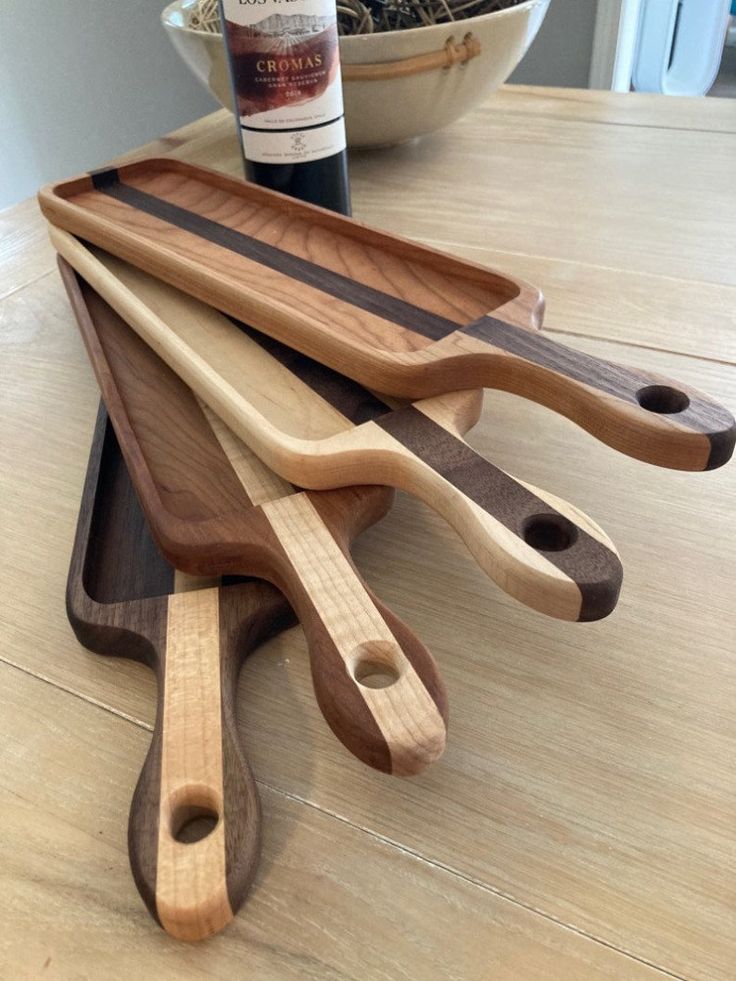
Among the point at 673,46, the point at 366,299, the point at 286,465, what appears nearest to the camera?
the point at 286,465

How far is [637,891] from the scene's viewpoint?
0.29 meters

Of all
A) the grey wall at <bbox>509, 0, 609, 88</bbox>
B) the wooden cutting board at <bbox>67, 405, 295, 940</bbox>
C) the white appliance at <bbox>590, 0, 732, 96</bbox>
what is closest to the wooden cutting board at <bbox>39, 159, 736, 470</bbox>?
the wooden cutting board at <bbox>67, 405, 295, 940</bbox>

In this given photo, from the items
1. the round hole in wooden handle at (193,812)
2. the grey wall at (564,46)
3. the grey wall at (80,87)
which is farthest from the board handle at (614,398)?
the grey wall at (80,87)

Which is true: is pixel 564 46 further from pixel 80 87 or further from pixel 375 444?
pixel 375 444

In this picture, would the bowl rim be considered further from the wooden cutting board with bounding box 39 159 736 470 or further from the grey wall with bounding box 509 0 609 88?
the grey wall with bounding box 509 0 609 88

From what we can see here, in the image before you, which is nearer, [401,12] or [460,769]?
[460,769]

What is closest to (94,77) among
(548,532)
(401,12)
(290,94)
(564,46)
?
(564,46)

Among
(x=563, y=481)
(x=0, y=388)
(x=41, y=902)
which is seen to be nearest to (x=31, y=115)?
(x=0, y=388)

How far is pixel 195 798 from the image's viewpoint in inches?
11.5

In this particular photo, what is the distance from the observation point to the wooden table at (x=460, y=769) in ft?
0.91

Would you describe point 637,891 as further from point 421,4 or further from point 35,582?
point 421,4

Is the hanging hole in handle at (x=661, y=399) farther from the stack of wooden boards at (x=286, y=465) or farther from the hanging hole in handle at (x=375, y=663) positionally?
the hanging hole in handle at (x=375, y=663)

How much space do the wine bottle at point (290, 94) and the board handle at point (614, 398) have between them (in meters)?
0.28

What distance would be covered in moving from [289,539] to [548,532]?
0.35 feet
